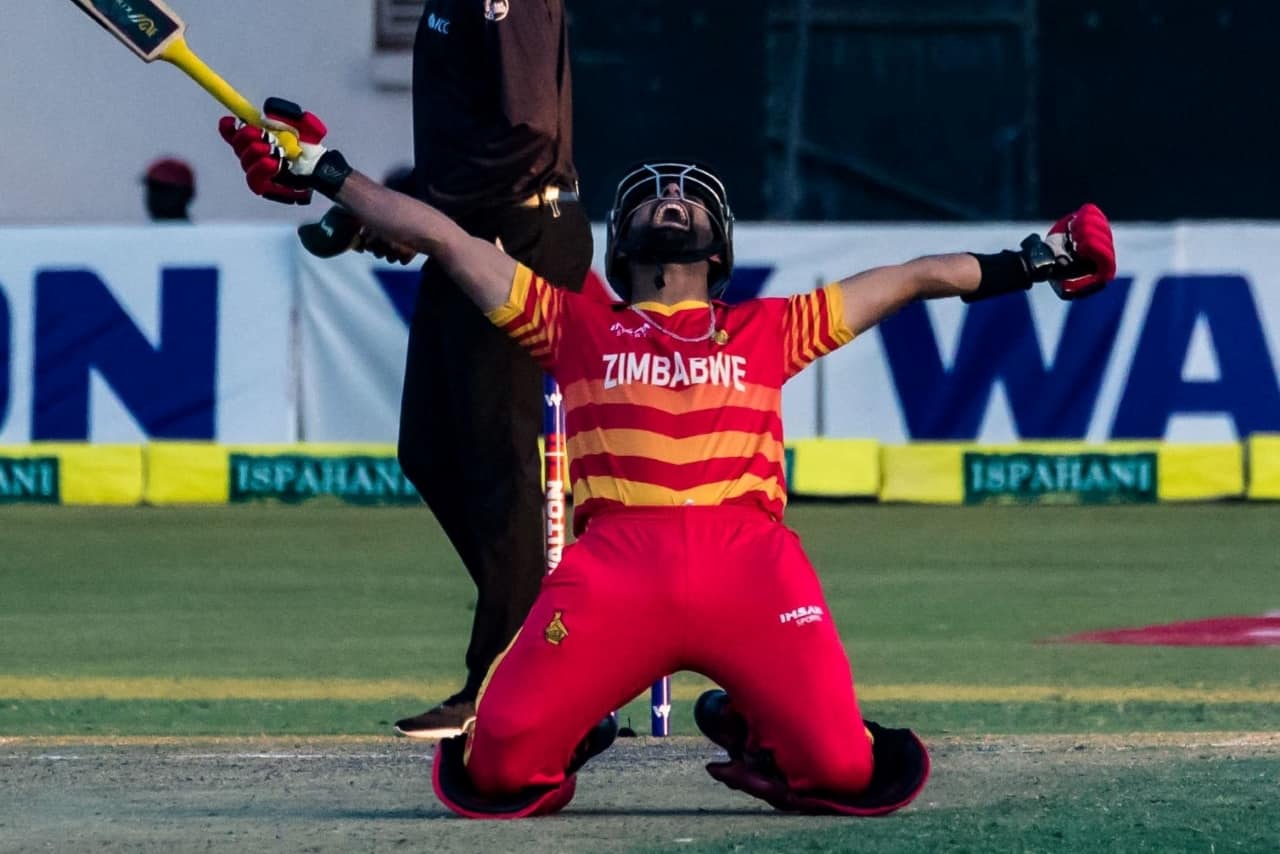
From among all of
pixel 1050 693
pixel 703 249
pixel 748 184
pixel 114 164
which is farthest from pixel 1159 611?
pixel 114 164

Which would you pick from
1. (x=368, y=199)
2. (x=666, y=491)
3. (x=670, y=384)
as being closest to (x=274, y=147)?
(x=368, y=199)

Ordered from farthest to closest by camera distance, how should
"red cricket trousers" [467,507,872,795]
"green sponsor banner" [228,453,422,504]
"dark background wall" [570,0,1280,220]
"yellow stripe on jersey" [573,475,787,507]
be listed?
"dark background wall" [570,0,1280,220], "green sponsor banner" [228,453,422,504], "yellow stripe on jersey" [573,475,787,507], "red cricket trousers" [467,507,872,795]

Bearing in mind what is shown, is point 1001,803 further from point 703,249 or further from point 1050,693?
point 1050,693

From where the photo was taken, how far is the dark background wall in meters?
17.0

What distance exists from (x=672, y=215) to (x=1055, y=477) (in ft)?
29.1

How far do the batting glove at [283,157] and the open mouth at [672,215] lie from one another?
24.6 inches

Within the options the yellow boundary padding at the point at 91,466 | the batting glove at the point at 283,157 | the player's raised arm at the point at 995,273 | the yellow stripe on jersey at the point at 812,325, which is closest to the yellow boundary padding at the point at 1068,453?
the yellow boundary padding at the point at 91,466

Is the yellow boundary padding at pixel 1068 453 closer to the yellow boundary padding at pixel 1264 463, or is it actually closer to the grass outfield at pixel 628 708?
the yellow boundary padding at pixel 1264 463

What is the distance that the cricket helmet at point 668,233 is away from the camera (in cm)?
560

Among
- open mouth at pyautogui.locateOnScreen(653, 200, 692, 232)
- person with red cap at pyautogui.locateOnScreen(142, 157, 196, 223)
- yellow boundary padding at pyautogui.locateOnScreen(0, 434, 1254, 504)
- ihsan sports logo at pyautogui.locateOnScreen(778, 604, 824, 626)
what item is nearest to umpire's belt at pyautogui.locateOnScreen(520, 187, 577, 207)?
open mouth at pyautogui.locateOnScreen(653, 200, 692, 232)

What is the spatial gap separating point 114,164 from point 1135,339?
8.11 meters

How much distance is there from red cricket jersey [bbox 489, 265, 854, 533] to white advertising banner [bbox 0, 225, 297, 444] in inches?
343

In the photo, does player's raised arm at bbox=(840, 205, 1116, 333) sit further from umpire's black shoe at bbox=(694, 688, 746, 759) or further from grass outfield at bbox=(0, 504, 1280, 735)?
grass outfield at bbox=(0, 504, 1280, 735)

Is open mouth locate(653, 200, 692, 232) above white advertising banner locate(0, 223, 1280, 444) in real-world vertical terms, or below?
below
